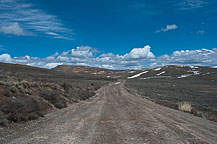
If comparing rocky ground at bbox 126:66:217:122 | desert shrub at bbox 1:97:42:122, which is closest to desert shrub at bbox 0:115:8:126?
desert shrub at bbox 1:97:42:122

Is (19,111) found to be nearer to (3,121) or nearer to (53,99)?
(3,121)

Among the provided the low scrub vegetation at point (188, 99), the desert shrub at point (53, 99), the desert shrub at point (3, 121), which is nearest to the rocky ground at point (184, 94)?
the low scrub vegetation at point (188, 99)

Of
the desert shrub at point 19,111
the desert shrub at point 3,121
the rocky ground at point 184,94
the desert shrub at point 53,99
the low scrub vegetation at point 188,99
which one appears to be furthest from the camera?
the rocky ground at point 184,94

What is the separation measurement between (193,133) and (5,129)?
883cm

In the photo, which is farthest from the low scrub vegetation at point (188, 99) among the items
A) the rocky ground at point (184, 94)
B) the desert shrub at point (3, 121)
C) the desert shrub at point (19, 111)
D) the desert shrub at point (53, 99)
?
the desert shrub at point (3, 121)

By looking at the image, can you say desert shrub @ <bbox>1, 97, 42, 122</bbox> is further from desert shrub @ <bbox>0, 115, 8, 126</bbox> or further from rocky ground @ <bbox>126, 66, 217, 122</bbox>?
rocky ground @ <bbox>126, 66, 217, 122</bbox>

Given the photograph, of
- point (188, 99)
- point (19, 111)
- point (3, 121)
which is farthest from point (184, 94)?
point (3, 121)

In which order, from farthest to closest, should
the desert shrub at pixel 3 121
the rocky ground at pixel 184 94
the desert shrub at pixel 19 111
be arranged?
1. the rocky ground at pixel 184 94
2. the desert shrub at pixel 19 111
3. the desert shrub at pixel 3 121

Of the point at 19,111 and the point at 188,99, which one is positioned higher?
the point at 19,111

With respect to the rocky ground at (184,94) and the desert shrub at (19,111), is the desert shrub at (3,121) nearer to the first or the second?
the desert shrub at (19,111)

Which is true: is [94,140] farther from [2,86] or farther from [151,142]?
[2,86]

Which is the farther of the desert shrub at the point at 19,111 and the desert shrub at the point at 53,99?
the desert shrub at the point at 53,99

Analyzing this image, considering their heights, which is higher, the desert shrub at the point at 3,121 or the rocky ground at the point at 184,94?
the desert shrub at the point at 3,121

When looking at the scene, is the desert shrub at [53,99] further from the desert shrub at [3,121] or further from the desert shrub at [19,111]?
the desert shrub at [3,121]
